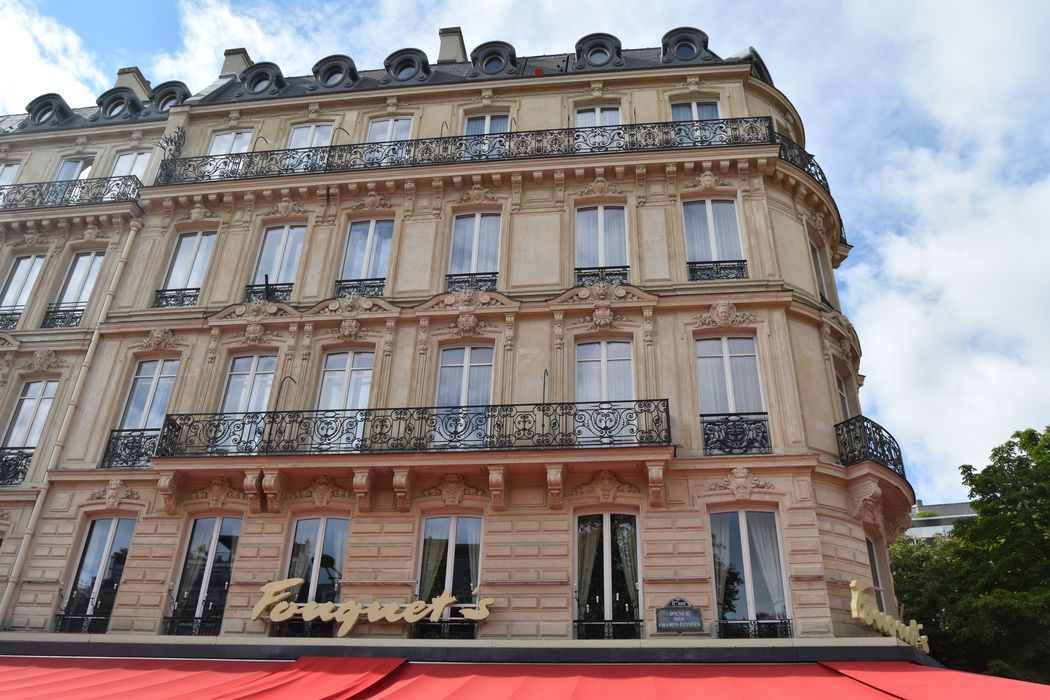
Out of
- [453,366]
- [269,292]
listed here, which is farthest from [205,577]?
[269,292]

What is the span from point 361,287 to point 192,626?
5.64 m

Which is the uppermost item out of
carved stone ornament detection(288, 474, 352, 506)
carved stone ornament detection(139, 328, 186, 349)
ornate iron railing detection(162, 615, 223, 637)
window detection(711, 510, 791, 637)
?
carved stone ornament detection(139, 328, 186, 349)

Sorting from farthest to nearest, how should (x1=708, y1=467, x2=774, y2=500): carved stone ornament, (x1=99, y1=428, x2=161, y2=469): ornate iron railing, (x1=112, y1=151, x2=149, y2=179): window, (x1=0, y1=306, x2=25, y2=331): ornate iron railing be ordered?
(x1=112, y1=151, x2=149, y2=179): window, (x1=0, y1=306, x2=25, y2=331): ornate iron railing, (x1=99, y1=428, x2=161, y2=469): ornate iron railing, (x1=708, y1=467, x2=774, y2=500): carved stone ornament

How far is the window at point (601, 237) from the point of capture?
1208 cm

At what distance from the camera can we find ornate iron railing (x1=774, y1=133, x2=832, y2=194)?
13.1 metres

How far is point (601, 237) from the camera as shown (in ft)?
40.3

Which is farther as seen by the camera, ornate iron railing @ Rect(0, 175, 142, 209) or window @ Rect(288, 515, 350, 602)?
ornate iron railing @ Rect(0, 175, 142, 209)

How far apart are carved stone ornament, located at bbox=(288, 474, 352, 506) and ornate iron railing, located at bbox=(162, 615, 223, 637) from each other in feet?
6.06

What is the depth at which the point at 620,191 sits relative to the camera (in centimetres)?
1266

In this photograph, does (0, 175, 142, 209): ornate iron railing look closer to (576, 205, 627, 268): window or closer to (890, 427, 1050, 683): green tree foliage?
(576, 205, 627, 268): window

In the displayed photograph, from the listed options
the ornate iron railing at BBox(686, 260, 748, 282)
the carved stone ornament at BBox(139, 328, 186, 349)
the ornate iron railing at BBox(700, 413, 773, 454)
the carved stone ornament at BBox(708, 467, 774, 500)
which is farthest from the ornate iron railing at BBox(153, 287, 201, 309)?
the carved stone ornament at BBox(708, 467, 774, 500)

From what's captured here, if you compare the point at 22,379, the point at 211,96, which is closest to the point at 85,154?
the point at 211,96

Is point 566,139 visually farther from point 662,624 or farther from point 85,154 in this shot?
point 85,154

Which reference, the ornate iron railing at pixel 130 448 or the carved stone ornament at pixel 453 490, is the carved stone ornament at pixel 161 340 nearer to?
the ornate iron railing at pixel 130 448
